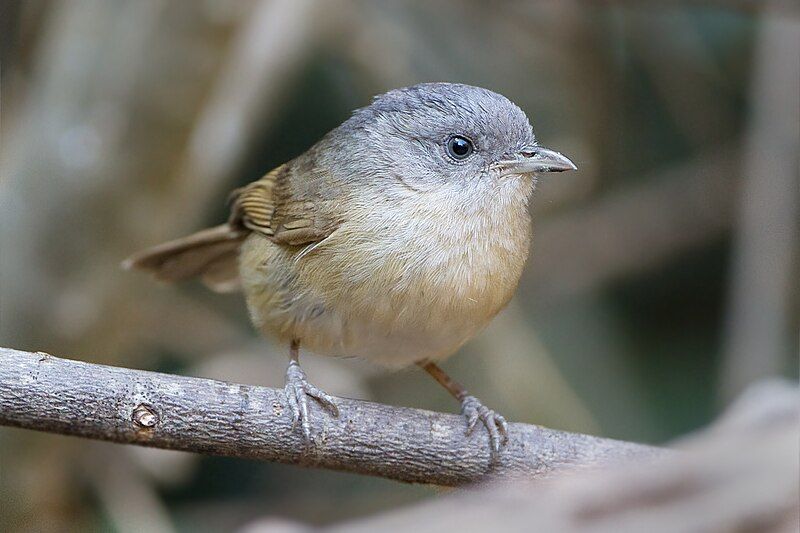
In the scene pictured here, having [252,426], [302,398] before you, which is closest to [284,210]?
[302,398]

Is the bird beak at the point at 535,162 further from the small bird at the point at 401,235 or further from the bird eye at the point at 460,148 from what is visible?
the bird eye at the point at 460,148

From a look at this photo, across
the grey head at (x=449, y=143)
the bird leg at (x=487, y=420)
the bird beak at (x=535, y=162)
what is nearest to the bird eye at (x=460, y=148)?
the grey head at (x=449, y=143)

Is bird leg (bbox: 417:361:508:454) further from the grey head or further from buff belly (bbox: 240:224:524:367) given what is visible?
the grey head

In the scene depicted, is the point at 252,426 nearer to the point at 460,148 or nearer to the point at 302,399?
the point at 302,399

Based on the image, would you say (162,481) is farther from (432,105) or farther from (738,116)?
(738,116)

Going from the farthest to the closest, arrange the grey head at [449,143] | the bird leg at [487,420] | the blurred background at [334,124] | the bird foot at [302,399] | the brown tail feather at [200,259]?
1. the blurred background at [334,124]
2. the brown tail feather at [200,259]
3. the grey head at [449,143]
4. the bird leg at [487,420]
5. the bird foot at [302,399]

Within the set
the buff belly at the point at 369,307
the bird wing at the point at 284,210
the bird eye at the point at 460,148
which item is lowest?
the buff belly at the point at 369,307

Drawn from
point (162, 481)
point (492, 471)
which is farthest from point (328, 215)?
point (162, 481)
